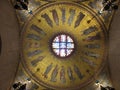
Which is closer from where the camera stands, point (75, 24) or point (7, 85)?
point (7, 85)

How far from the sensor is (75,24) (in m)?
15.8

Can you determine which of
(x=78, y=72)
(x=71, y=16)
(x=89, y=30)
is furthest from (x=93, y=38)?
(x=78, y=72)

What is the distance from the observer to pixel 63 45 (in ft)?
54.9

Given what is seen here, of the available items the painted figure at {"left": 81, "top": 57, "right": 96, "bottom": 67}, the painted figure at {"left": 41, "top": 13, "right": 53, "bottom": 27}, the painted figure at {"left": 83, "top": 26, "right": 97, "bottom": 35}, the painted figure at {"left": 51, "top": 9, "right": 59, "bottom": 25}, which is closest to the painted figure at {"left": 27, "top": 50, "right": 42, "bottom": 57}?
the painted figure at {"left": 41, "top": 13, "right": 53, "bottom": 27}

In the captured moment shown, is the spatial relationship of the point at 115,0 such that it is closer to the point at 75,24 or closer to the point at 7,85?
the point at 75,24

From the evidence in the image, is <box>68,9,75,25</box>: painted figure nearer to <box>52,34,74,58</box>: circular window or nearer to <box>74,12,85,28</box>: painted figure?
<box>74,12,85,28</box>: painted figure

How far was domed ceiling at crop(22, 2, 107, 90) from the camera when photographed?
15.5 m

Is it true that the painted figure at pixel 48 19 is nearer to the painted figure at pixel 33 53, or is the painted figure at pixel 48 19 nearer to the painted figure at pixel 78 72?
the painted figure at pixel 33 53

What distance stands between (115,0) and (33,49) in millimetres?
5579

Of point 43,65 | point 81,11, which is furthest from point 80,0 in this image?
point 43,65

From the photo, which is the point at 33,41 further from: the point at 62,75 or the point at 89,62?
the point at 89,62

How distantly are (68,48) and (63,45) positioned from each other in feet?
1.35

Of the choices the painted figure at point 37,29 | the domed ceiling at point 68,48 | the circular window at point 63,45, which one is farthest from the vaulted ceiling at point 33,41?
the circular window at point 63,45

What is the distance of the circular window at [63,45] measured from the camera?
16453 millimetres
